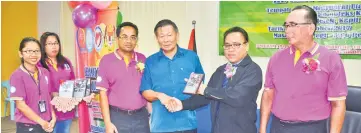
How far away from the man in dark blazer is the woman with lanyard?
1.49 meters

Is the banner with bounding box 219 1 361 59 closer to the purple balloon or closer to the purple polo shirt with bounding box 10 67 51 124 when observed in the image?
the purple balloon

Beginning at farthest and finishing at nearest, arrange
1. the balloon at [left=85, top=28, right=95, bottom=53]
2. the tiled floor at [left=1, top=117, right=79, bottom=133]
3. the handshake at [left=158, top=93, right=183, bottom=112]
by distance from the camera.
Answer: the tiled floor at [left=1, top=117, right=79, bottom=133], the balloon at [left=85, top=28, right=95, bottom=53], the handshake at [left=158, top=93, right=183, bottom=112]

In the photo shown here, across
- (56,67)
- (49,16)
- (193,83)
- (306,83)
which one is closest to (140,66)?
(193,83)

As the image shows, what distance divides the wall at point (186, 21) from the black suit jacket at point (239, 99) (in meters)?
1.97

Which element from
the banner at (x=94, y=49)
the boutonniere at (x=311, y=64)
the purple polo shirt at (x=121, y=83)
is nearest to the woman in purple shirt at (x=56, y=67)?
the purple polo shirt at (x=121, y=83)

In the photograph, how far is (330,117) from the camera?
2234mm

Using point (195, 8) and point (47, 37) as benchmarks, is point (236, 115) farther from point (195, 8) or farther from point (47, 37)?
point (195, 8)

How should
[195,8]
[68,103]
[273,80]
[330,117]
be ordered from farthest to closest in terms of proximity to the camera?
[195,8], [68,103], [273,80], [330,117]

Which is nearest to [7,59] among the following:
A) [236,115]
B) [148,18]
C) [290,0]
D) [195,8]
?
[148,18]

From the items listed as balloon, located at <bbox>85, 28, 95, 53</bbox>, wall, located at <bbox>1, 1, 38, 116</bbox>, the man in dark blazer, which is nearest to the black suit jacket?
the man in dark blazer

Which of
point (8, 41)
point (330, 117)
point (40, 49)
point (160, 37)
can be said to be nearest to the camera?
point (330, 117)

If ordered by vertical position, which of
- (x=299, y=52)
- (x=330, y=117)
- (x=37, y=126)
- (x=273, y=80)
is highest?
(x=299, y=52)

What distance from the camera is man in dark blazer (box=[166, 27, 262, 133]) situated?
231cm

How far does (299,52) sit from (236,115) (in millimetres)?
559
